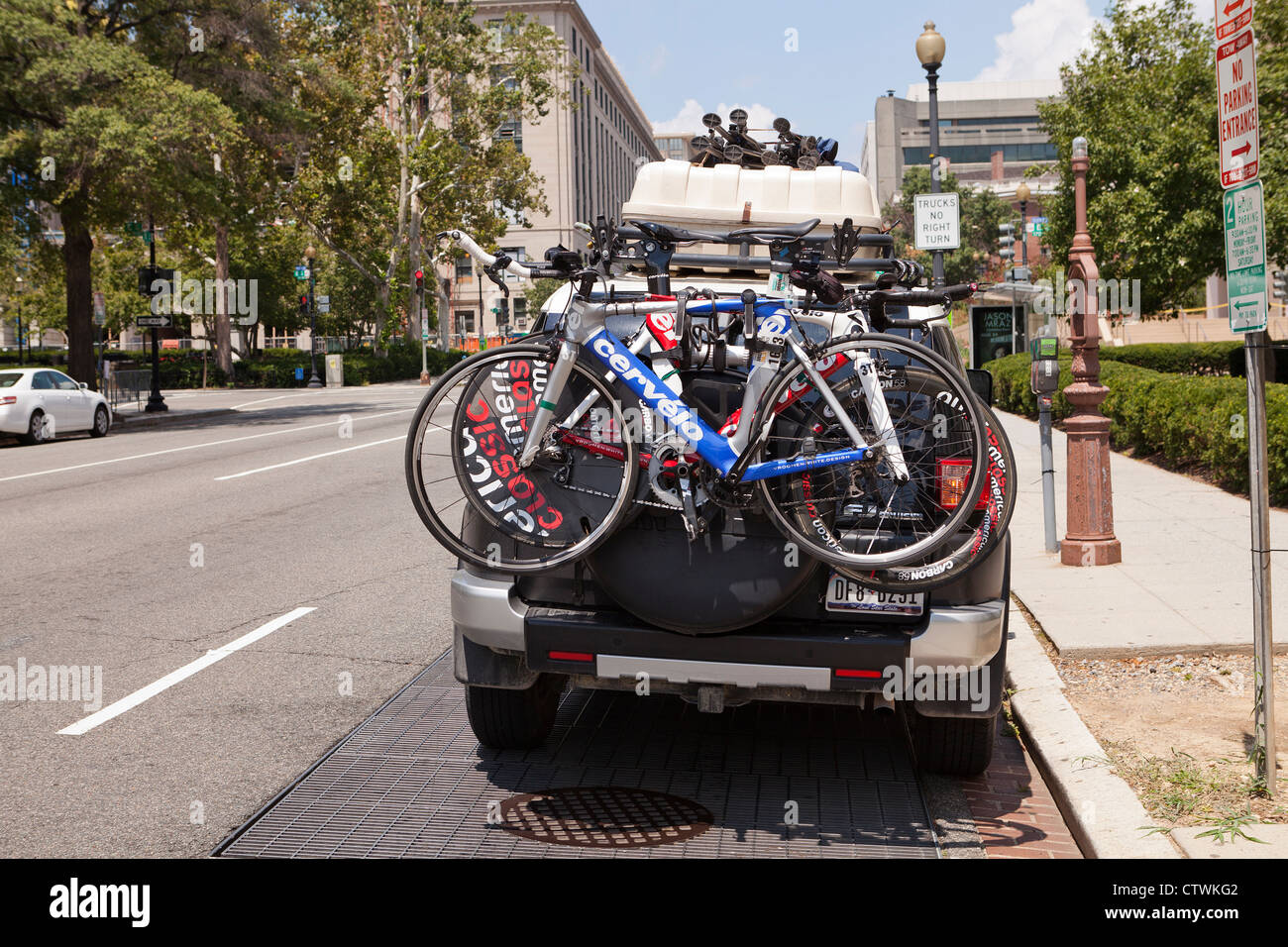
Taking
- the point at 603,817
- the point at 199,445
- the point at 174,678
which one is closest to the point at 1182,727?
the point at 603,817

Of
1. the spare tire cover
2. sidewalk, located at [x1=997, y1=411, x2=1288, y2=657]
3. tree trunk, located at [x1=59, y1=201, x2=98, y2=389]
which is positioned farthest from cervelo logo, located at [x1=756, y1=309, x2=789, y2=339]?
tree trunk, located at [x1=59, y1=201, x2=98, y2=389]

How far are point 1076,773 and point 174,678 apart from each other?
437 centimetres

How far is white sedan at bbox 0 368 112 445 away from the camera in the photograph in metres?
22.5

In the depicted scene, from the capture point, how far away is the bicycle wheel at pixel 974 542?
13.4 ft

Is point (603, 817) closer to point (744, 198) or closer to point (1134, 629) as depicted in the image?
point (1134, 629)

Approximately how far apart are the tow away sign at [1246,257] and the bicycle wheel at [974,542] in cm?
102

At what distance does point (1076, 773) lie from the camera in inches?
187

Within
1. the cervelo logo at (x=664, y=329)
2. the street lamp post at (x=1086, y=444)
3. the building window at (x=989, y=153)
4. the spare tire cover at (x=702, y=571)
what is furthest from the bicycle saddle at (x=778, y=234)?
the building window at (x=989, y=153)

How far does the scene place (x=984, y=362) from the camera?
32.4m

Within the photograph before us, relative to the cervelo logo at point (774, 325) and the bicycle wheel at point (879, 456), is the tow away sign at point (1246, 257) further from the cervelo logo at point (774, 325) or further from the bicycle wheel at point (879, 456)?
the cervelo logo at point (774, 325)
